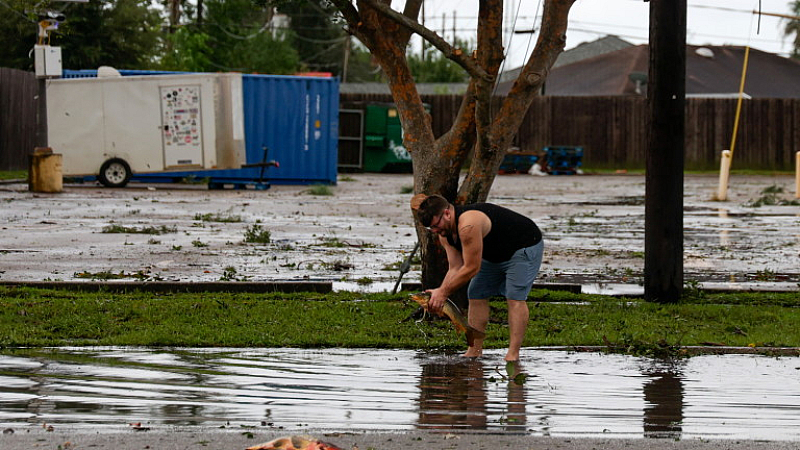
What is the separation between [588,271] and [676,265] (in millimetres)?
2426

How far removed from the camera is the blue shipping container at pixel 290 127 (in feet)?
102

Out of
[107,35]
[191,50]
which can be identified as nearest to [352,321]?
[107,35]

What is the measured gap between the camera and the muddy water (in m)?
6.22

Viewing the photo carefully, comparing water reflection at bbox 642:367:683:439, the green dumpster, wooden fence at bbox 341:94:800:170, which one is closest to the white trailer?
the green dumpster

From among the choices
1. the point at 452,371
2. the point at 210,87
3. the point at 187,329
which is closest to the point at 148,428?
the point at 452,371

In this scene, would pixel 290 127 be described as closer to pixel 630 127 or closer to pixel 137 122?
pixel 137 122

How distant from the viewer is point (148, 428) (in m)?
5.98

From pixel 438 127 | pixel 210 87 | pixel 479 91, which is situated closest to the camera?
pixel 479 91

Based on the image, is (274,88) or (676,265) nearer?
(676,265)

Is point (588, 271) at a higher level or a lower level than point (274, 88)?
lower

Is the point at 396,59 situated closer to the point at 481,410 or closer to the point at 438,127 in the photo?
the point at 481,410

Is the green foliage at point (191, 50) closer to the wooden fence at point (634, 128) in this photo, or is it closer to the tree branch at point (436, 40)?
the wooden fence at point (634, 128)

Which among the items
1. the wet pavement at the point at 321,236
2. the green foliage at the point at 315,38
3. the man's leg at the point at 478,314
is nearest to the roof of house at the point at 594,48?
the green foliage at the point at 315,38

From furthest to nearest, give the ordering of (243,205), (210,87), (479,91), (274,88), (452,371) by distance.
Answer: (274,88) → (210,87) → (243,205) → (479,91) → (452,371)
